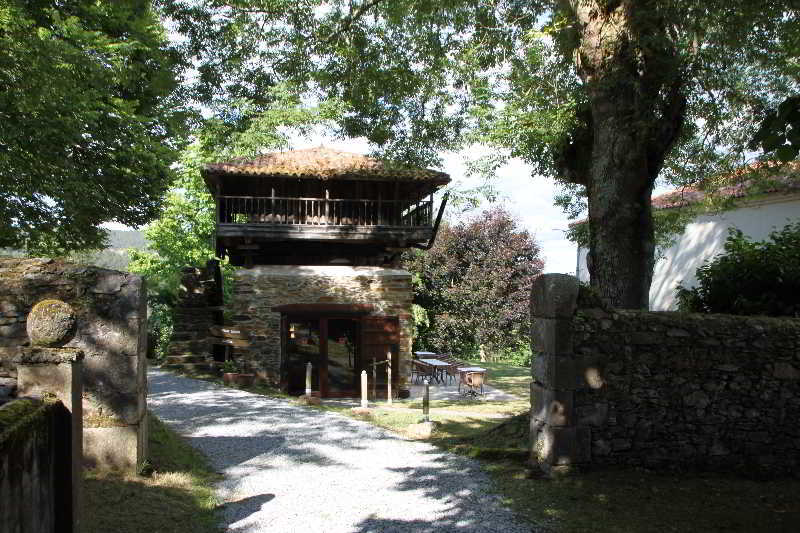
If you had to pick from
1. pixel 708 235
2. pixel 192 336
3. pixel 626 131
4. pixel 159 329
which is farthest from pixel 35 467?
pixel 159 329

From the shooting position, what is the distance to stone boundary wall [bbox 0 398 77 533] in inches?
104

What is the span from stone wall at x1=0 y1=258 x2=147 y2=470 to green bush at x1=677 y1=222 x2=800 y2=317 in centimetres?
680

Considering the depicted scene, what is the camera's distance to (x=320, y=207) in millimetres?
15922

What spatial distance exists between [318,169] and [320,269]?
258 centimetres

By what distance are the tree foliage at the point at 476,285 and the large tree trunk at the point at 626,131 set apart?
16330 millimetres

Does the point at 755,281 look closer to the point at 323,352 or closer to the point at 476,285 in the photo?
the point at 323,352

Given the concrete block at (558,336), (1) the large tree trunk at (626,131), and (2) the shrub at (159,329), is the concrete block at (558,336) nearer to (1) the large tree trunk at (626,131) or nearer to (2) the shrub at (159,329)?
(1) the large tree trunk at (626,131)

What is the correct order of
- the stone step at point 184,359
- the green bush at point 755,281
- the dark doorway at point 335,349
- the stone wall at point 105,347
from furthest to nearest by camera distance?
1. the stone step at point 184,359
2. the dark doorway at point 335,349
3. the green bush at point 755,281
4. the stone wall at point 105,347

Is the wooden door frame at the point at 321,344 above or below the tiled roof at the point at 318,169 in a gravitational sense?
below

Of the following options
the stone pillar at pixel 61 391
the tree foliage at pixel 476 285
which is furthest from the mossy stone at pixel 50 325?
the tree foliage at pixel 476 285

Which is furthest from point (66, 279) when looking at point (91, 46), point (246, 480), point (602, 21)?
point (91, 46)

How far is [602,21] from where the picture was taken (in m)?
7.95

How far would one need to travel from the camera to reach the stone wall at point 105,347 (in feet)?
18.8

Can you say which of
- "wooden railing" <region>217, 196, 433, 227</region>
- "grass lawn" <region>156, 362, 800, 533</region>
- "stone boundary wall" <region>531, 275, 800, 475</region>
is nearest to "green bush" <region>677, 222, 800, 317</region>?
"stone boundary wall" <region>531, 275, 800, 475</region>
